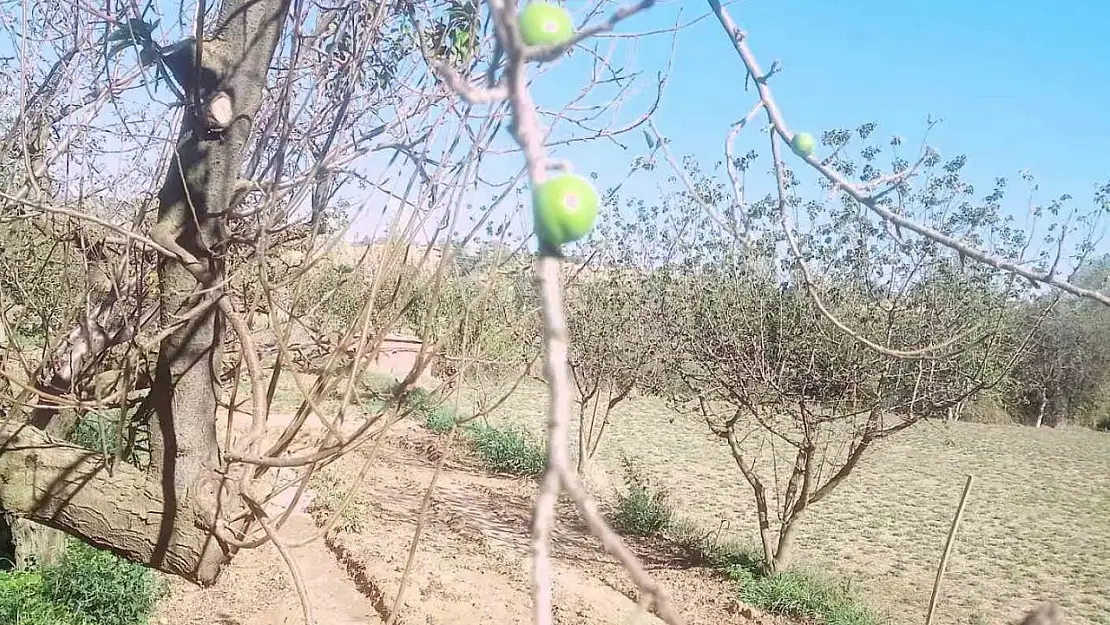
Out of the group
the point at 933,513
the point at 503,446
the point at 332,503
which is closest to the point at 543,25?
the point at 332,503

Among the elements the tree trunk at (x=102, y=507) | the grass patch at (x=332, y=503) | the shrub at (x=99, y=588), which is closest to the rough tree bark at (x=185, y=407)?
the tree trunk at (x=102, y=507)

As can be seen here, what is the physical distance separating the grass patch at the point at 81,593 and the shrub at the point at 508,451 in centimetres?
683

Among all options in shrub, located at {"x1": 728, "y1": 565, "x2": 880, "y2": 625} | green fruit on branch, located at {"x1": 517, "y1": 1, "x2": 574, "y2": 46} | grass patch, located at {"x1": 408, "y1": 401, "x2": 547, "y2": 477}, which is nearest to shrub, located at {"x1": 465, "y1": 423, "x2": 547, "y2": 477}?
grass patch, located at {"x1": 408, "y1": 401, "x2": 547, "y2": 477}

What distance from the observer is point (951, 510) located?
1367cm

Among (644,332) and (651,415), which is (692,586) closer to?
(644,332)

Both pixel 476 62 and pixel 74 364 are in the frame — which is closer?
pixel 476 62

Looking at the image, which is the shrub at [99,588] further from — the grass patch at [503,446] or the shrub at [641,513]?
the grass patch at [503,446]

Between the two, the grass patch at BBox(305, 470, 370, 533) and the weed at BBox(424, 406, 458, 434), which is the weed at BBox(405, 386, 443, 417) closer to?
the grass patch at BBox(305, 470, 370, 533)

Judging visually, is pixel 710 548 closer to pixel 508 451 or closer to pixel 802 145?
pixel 508 451

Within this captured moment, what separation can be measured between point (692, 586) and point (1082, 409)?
25961 mm

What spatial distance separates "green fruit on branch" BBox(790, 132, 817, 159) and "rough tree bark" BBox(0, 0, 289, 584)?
4.95 feet

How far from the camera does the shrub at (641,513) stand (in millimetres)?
10688

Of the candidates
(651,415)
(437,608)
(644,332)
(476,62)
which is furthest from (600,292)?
(476,62)

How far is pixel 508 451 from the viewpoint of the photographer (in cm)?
1374
